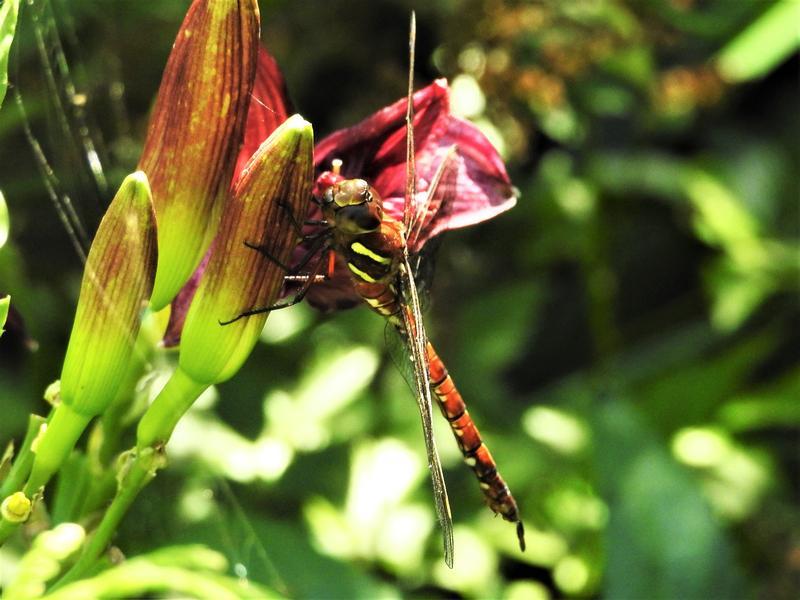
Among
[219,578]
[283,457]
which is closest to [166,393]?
[219,578]

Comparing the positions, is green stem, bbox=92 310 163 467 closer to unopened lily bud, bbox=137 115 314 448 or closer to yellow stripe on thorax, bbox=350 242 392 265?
unopened lily bud, bbox=137 115 314 448

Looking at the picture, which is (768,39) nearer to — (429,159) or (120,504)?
(429,159)

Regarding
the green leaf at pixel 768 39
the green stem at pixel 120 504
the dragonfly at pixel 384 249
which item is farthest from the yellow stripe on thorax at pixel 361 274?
the green leaf at pixel 768 39

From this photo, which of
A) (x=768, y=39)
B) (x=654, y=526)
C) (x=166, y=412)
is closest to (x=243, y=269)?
(x=166, y=412)

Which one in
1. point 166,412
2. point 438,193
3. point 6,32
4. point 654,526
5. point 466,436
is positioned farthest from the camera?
point 654,526

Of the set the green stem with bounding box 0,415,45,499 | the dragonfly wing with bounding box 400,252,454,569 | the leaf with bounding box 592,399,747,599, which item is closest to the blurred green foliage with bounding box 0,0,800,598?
the leaf with bounding box 592,399,747,599

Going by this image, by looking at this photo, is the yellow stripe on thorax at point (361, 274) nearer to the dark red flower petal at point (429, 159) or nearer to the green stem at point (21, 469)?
the dark red flower petal at point (429, 159)

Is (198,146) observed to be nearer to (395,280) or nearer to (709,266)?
(395,280)
